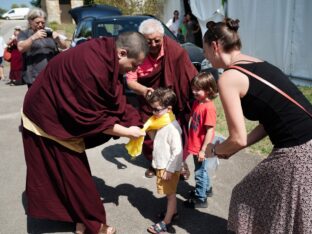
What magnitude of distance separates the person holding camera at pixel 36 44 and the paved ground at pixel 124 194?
4.15 ft

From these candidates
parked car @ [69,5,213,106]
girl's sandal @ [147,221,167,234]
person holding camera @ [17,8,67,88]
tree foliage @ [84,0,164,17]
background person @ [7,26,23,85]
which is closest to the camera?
girl's sandal @ [147,221,167,234]

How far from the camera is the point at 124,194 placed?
3.75 meters

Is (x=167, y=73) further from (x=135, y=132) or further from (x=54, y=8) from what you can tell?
(x=54, y=8)

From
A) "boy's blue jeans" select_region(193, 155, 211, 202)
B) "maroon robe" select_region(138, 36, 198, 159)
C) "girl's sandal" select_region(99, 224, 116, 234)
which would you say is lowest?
"girl's sandal" select_region(99, 224, 116, 234)

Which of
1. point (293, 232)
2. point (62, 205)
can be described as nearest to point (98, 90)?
point (62, 205)

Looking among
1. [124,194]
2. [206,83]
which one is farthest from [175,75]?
[124,194]

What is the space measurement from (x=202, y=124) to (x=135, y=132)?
67cm

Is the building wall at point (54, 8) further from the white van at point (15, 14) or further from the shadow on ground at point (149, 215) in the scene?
the shadow on ground at point (149, 215)

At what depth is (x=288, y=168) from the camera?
2.06 meters

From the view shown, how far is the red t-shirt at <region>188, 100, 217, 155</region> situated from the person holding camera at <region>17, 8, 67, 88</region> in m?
2.29

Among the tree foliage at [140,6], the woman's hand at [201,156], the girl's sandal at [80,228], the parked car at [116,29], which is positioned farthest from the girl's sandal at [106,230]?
the tree foliage at [140,6]

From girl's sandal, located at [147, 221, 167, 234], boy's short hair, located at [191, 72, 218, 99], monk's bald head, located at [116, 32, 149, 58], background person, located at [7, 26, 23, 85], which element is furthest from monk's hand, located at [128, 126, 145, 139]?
background person, located at [7, 26, 23, 85]

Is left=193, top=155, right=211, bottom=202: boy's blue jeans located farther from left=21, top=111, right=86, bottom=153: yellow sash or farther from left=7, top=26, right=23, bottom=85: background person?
left=7, top=26, right=23, bottom=85: background person

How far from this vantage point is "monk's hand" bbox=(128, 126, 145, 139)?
8.80 feet
